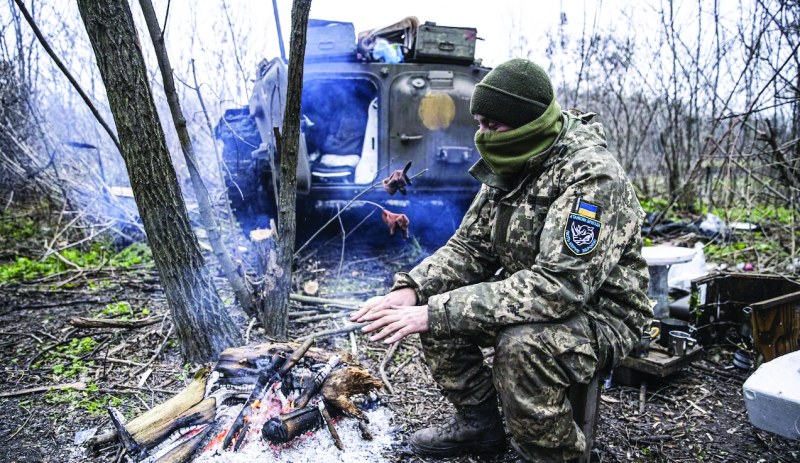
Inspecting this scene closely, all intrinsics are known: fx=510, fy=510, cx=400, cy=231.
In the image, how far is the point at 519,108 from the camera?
6.89ft

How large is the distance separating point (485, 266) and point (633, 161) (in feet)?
24.0

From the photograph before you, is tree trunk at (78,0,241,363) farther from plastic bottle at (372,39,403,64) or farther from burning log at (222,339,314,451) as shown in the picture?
plastic bottle at (372,39,403,64)

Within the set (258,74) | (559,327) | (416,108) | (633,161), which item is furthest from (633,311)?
(633,161)

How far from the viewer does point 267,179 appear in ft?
17.8

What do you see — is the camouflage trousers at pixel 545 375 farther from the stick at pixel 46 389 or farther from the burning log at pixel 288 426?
the stick at pixel 46 389

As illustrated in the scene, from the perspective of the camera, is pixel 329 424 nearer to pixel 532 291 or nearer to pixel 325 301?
pixel 532 291

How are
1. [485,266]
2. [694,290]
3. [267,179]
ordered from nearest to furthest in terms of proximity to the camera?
[485,266]
[694,290]
[267,179]

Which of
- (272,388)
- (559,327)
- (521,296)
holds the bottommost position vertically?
(272,388)

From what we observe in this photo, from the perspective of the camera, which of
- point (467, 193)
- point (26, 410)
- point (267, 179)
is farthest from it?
point (467, 193)

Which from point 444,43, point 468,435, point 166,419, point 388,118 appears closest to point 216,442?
point 166,419

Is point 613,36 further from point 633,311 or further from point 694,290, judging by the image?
point 633,311

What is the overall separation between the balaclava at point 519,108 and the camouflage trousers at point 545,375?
717mm

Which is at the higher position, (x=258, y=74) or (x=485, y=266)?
(x=258, y=74)

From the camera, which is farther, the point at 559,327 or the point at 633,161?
the point at 633,161
